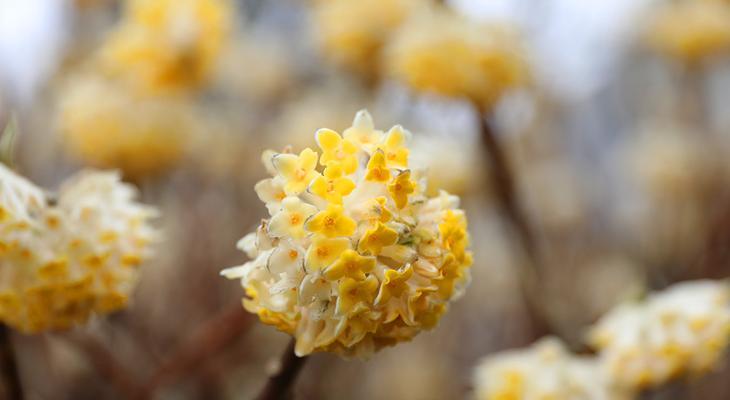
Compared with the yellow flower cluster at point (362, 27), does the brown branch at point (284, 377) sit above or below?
below

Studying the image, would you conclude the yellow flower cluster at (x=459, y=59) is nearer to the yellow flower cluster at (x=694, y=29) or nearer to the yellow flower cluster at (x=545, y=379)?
the yellow flower cluster at (x=545, y=379)

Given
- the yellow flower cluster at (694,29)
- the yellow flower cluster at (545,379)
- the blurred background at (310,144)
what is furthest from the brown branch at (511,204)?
the yellow flower cluster at (694,29)

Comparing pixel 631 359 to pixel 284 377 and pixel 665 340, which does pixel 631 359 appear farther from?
pixel 284 377

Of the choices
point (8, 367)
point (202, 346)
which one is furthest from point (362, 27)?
point (8, 367)

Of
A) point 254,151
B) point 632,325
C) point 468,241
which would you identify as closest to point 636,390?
point 632,325

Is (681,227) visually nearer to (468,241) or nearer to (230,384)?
(230,384)

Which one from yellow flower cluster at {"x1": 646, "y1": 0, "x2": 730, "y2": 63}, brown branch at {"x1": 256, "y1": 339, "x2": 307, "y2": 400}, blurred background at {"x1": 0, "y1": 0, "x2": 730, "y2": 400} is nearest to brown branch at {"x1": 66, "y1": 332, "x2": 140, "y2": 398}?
blurred background at {"x1": 0, "y1": 0, "x2": 730, "y2": 400}

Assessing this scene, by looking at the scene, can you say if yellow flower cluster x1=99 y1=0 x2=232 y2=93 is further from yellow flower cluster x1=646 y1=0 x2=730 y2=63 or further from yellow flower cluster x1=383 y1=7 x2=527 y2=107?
yellow flower cluster x1=646 y1=0 x2=730 y2=63
